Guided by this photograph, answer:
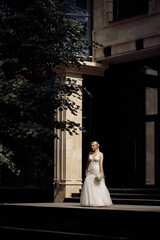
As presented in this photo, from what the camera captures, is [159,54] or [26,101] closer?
[26,101]

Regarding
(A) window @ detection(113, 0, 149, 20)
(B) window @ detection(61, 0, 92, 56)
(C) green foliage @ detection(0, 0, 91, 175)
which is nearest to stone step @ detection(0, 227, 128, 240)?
(C) green foliage @ detection(0, 0, 91, 175)

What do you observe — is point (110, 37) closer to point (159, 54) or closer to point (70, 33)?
point (159, 54)

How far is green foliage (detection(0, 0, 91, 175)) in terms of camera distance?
12867mm

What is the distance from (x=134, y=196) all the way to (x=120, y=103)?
467cm

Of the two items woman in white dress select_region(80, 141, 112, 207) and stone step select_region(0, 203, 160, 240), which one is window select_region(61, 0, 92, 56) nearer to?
woman in white dress select_region(80, 141, 112, 207)

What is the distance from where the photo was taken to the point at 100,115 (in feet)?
73.8

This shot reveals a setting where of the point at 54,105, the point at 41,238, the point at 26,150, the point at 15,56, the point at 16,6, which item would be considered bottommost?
the point at 41,238

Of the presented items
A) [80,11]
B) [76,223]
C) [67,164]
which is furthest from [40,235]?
[80,11]

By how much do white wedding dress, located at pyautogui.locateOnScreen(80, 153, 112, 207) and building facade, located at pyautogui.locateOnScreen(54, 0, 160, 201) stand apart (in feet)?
12.6

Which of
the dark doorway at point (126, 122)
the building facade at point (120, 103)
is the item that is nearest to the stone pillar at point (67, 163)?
the building facade at point (120, 103)

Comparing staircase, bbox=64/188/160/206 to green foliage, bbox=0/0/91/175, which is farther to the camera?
staircase, bbox=64/188/160/206

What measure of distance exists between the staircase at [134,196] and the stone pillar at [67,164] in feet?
1.15

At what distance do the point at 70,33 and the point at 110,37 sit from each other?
24.2 ft

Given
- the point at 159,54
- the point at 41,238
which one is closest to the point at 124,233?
the point at 41,238
